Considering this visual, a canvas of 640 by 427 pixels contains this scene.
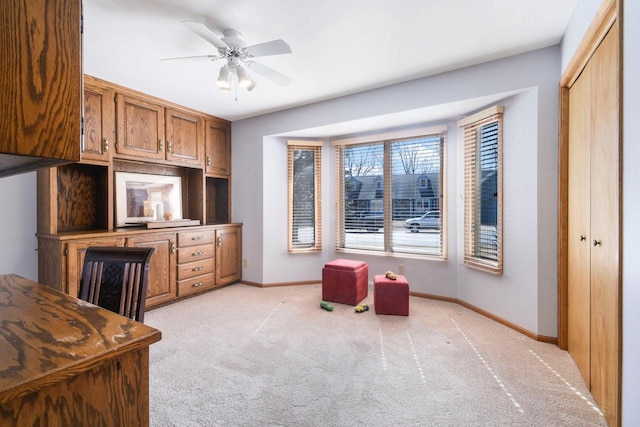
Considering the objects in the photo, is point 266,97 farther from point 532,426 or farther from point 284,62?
point 532,426

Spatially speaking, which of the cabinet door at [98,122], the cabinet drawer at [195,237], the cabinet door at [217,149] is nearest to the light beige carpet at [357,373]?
the cabinet drawer at [195,237]

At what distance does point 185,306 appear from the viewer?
3.36m

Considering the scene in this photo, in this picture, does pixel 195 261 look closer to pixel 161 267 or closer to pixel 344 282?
pixel 161 267

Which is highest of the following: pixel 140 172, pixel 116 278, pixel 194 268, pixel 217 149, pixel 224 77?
pixel 224 77

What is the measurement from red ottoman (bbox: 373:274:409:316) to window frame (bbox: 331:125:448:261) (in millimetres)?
817

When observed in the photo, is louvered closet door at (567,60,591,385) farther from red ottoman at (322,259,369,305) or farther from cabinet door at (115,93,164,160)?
cabinet door at (115,93,164,160)

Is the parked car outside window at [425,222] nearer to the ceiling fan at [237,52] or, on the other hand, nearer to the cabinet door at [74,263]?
the ceiling fan at [237,52]

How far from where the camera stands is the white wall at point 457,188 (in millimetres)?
2445

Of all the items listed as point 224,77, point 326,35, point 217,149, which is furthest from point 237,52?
point 217,149

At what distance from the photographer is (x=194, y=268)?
12.0 feet

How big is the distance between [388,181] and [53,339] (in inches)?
143

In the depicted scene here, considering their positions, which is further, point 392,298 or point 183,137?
point 183,137

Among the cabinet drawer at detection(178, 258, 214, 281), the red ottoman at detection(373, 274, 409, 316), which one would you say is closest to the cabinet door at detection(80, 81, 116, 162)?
the cabinet drawer at detection(178, 258, 214, 281)

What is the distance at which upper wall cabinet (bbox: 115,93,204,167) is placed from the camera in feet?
10.5
